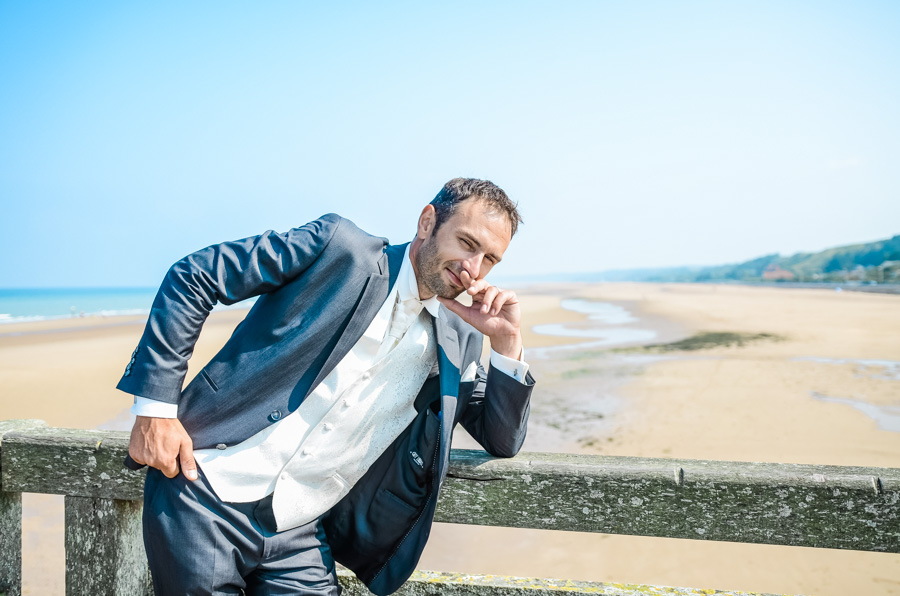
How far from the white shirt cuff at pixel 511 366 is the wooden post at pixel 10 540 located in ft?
5.67

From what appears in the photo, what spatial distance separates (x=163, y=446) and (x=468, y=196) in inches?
46.8

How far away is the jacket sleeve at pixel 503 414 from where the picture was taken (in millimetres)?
1998

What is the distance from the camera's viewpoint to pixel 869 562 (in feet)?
15.3

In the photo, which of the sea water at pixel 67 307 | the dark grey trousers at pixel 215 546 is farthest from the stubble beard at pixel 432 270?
the sea water at pixel 67 307

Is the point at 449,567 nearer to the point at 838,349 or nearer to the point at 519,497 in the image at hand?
the point at 519,497

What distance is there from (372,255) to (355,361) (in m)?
0.34

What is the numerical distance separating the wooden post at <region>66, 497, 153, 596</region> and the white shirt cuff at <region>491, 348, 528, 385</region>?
1309 millimetres

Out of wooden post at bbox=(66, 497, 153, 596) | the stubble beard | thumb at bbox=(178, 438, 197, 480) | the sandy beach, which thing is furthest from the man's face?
the sandy beach

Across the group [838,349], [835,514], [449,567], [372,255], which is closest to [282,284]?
[372,255]

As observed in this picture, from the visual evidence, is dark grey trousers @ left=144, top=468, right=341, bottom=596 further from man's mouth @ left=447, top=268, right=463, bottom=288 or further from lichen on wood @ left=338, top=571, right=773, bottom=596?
man's mouth @ left=447, top=268, right=463, bottom=288

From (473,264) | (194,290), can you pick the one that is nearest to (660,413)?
(473,264)

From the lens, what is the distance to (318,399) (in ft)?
6.31

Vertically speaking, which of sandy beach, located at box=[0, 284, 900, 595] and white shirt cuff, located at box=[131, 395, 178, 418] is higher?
white shirt cuff, located at box=[131, 395, 178, 418]

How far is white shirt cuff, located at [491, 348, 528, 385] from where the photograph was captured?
6.76 feet
